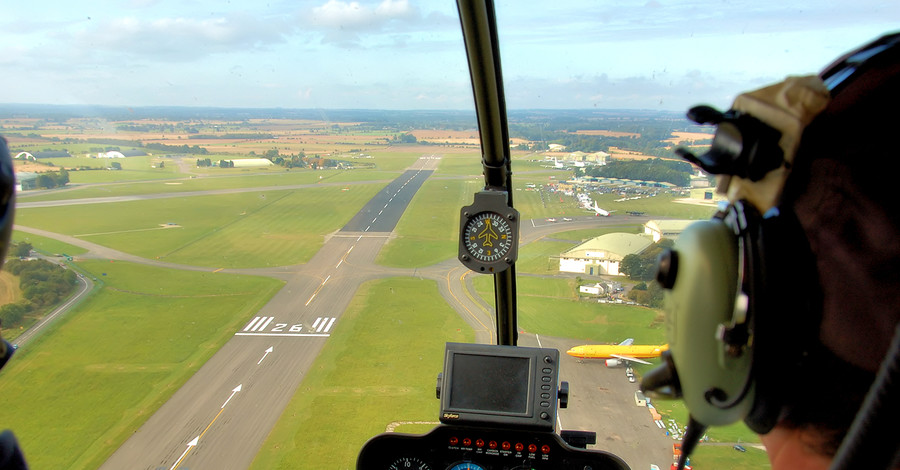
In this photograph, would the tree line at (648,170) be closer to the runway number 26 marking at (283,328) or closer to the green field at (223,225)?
the runway number 26 marking at (283,328)

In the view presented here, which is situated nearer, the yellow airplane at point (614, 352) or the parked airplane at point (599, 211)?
the yellow airplane at point (614, 352)

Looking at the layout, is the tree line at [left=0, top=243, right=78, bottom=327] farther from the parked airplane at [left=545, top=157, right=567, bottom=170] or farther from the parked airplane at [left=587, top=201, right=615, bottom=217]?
the parked airplane at [left=587, top=201, right=615, bottom=217]

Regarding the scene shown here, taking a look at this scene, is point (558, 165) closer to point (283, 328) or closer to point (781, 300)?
point (781, 300)

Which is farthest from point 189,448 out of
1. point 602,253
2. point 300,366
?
point 602,253

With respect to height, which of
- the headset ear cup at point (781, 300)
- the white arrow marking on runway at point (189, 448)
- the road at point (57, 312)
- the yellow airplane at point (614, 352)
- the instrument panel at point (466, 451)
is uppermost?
the headset ear cup at point (781, 300)

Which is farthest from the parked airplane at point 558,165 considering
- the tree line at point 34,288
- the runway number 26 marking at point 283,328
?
the tree line at point 34,288

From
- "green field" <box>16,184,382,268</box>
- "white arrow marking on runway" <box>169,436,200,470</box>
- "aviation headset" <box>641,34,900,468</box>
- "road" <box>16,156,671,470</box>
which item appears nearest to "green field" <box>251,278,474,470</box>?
"road" <box>16,156,671,470</box>
